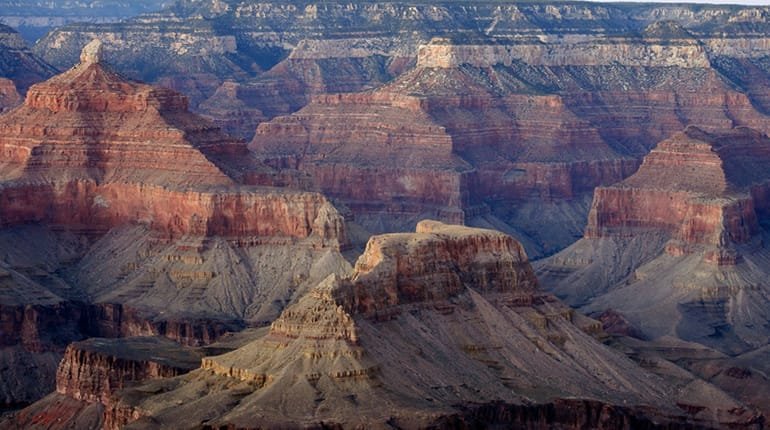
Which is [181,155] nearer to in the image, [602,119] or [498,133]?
[498,133]

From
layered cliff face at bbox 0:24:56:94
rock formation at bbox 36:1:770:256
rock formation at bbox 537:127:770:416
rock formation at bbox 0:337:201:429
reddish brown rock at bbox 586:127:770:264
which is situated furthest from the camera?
layered cliff face at bbox 0:24:56:94

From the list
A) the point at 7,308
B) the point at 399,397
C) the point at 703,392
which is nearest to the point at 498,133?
the point at 7,308

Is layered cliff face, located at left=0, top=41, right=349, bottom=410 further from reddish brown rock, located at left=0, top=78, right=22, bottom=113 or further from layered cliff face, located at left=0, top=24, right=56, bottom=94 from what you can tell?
layered cliff face, located at left=0, top=24, right=56, bottom=94

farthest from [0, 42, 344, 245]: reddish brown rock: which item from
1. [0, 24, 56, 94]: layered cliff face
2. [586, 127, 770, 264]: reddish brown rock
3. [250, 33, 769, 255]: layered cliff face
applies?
[0, 24, 56, 94]: layered cliff face

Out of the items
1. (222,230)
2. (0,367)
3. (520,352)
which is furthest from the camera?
(222,230)

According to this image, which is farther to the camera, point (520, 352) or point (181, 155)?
point (181, 155)

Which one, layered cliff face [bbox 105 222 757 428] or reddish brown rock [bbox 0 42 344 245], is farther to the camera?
reddish brown rock [bbox 0 42 344 245]
